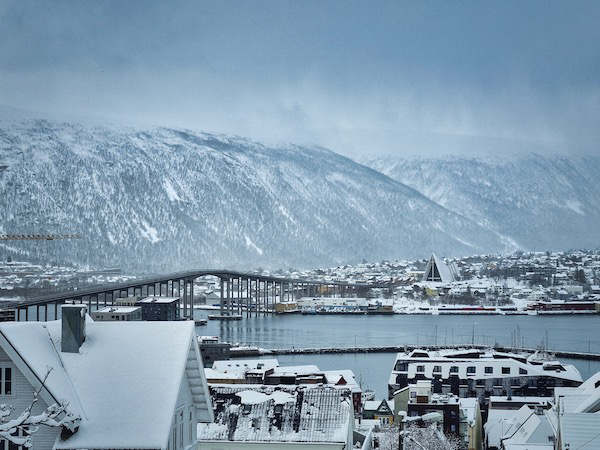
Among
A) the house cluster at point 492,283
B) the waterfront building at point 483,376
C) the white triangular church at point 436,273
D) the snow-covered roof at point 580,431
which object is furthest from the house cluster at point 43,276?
the snow-covered roof at point 580,431

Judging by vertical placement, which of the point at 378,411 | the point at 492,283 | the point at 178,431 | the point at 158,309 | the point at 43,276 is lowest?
the point at 378,411

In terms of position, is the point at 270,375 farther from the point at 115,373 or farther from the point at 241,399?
the point at 115,373

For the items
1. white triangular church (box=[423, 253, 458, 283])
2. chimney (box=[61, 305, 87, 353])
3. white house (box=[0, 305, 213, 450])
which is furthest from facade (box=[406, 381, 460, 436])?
white triangular church (box=[423, 253, 458, 283])

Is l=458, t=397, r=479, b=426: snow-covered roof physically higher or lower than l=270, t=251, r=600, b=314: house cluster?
lower

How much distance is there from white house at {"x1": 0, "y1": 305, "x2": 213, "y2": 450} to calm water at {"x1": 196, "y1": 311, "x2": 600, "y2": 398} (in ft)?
97.9

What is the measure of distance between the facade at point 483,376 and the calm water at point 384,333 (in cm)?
204

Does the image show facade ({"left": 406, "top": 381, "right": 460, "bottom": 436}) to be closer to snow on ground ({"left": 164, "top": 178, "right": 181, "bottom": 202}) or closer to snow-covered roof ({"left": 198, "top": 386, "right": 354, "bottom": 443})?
snow-covered roof ({"left": 198, "top": 386, "right": 354, "bottom": 443})


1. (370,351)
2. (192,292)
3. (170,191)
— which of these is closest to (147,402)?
(370,351)

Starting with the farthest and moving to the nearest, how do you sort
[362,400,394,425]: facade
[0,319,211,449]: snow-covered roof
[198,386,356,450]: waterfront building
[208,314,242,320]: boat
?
[208,314,242,320]: boat → [362,400,394,425]: facade → [198,386,356,450]: waterfront building → [0,319,211,449]: snow-covered roof

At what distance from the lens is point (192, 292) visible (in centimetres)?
7862

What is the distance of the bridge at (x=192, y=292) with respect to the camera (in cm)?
6150

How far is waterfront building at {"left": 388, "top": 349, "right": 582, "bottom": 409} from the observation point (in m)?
32.1

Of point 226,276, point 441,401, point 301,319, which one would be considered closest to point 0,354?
point 441,401

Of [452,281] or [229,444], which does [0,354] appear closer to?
[229,444]
